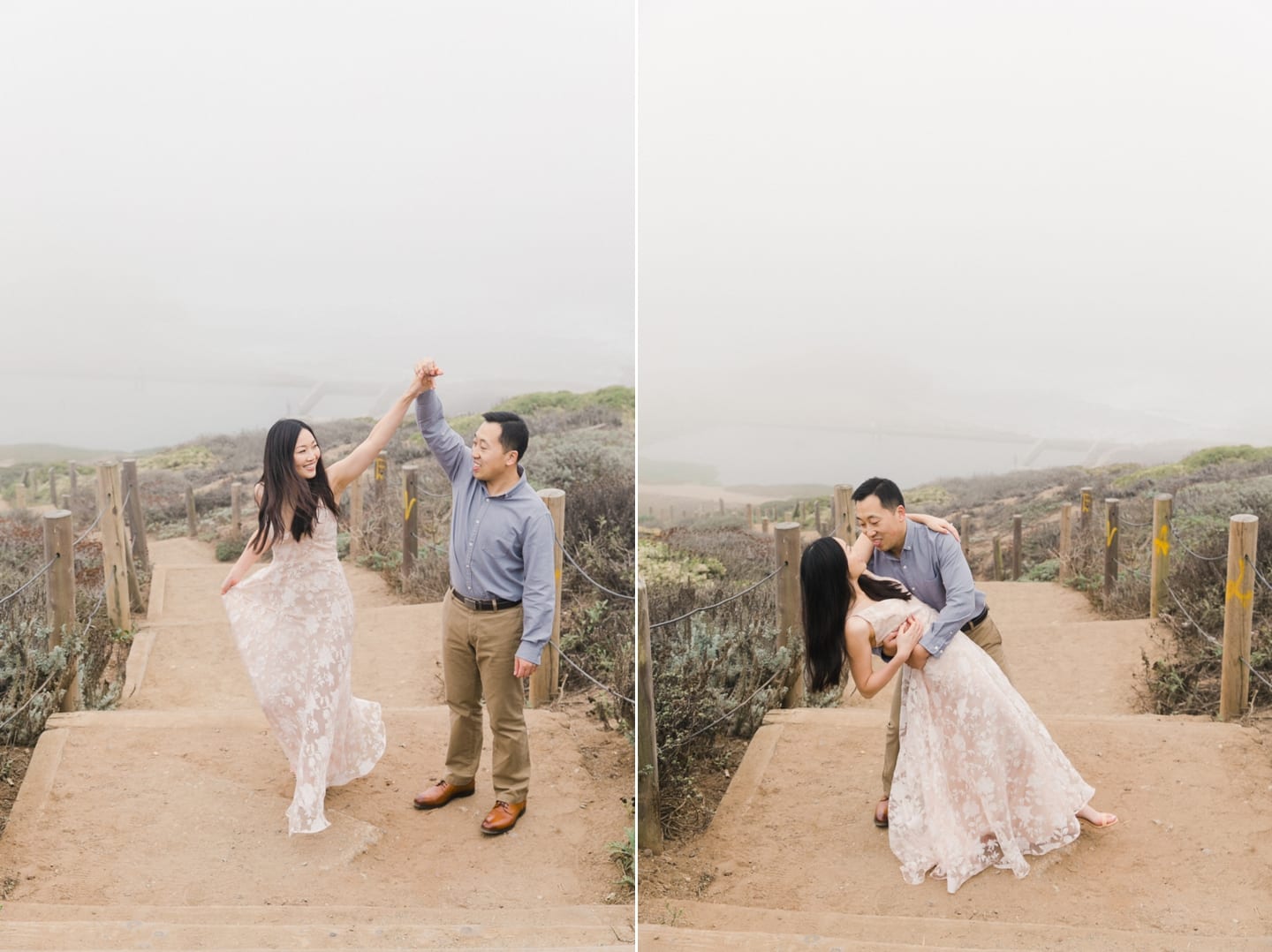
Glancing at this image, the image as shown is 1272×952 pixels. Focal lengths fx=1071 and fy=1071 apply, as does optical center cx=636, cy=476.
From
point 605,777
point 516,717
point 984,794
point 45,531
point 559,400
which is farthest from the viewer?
point 559,400

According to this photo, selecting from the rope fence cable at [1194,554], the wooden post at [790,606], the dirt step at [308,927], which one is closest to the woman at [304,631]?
the dirt step at [308,927]

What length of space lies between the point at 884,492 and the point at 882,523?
0.10 meters

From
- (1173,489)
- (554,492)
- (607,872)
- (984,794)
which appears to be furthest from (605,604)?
(1173,489)

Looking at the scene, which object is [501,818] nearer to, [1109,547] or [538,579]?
[538,579]

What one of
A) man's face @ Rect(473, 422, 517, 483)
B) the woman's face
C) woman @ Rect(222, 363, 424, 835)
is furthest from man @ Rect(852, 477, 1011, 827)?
the woman's face

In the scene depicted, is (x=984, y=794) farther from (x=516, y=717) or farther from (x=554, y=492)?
(x=554, y=492)

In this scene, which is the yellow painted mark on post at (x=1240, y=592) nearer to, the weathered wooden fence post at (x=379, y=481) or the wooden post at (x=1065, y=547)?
the wooden post at (x=1065, y=547)

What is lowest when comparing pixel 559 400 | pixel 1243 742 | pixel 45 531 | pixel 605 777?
pixel 605 777

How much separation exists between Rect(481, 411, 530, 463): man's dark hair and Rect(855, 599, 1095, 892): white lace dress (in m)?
1.29

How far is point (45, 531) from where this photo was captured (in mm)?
4125

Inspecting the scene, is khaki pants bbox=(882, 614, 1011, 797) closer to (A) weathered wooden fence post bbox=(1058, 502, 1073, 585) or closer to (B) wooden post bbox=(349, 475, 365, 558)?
(A) weathered wooden fence post bbox=(1058, 502, 1073, 585)

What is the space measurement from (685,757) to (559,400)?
2.18 meters

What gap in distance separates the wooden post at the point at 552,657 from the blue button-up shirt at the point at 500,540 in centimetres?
95

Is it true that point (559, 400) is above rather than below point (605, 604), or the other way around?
above
